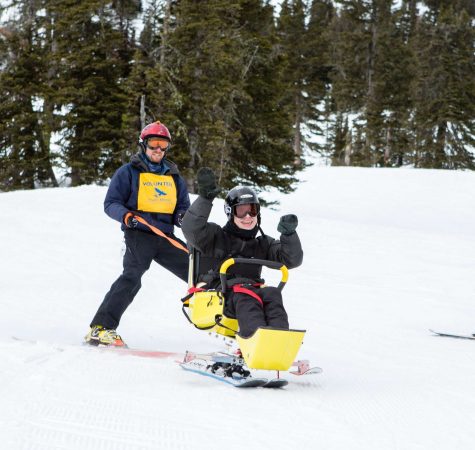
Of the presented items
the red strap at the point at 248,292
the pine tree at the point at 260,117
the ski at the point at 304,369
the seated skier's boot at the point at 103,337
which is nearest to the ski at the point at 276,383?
the ski at the point at 304,369

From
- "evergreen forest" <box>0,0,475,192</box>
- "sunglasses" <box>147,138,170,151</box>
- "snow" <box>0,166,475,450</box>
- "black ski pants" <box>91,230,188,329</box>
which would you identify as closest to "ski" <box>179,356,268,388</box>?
"snow" <box>0,166,475,450</box>

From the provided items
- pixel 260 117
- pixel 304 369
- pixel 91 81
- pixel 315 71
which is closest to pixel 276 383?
pixel 304 369

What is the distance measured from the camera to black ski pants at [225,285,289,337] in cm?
432

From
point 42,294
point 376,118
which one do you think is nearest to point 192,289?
point 42,294

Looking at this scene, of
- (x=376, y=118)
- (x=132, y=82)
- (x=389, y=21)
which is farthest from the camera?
(x=389, y=21)

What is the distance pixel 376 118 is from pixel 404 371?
34.5 meters

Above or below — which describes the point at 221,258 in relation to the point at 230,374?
above

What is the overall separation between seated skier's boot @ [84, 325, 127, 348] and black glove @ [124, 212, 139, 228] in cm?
91

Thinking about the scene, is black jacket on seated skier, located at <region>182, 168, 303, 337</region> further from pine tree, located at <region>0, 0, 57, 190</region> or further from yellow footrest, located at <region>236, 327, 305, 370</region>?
pine tree, located at <region>0, 0, 57, 190</region>

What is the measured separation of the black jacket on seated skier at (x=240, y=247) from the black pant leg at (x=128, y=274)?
2.63ft

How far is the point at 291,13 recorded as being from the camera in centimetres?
3872

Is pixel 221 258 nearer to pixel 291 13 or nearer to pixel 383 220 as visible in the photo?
pixel 383 220

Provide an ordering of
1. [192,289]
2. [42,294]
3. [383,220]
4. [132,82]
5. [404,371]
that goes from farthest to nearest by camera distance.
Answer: [383,220] < [132,82] < [42,294] < [404,371] < [192,289]

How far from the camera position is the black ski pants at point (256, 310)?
4.32m
